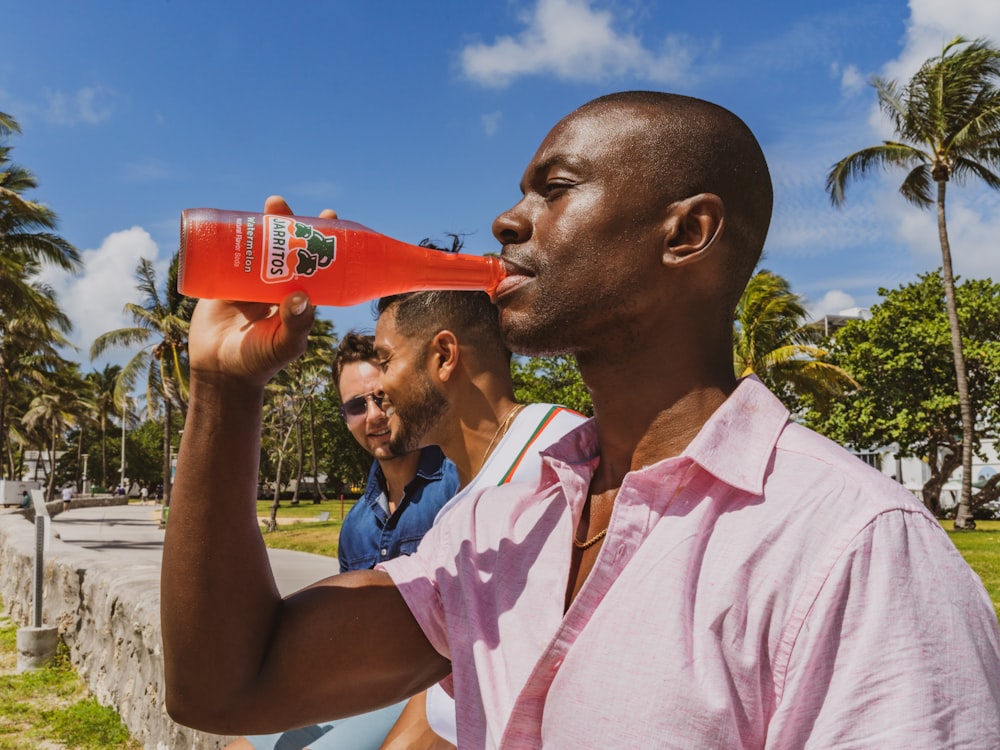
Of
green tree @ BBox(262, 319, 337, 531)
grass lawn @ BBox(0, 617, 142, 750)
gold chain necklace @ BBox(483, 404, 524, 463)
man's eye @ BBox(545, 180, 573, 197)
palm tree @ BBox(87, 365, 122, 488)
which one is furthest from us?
palm tree @ BBox(87, 365, 122, 488)

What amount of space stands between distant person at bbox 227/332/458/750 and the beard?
9 centimetres

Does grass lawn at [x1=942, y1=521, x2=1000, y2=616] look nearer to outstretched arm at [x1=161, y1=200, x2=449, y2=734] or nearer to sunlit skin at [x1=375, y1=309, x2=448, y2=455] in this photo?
sunlit skin at [x1=375, y1=309, x2=448, y2=455]

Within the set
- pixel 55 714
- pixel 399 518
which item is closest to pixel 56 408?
pixel 55 714

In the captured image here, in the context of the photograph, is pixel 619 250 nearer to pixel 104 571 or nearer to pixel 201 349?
pixel 201 349

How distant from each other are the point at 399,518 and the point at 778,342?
24250 millimetres

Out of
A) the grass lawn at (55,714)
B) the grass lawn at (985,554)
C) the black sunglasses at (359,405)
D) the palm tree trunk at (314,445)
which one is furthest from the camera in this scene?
the palm tree trunk at (314,445)

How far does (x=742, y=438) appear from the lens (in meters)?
1.39

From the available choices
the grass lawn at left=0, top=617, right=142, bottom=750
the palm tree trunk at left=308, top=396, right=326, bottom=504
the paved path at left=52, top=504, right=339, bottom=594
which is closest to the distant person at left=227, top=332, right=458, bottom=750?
the paved path at left=52, top=504, right=339, bottom=594

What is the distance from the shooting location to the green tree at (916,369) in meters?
28.7

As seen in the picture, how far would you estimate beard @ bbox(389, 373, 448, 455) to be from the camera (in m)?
3.30

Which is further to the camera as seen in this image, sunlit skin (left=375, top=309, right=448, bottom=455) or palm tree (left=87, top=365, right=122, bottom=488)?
palm tree (left=87, top=365, right=122, bottom=488)

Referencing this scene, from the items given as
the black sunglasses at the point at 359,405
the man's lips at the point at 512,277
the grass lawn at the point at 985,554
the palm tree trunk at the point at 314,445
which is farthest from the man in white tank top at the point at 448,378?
the palm tree trunk at the point at 314,445

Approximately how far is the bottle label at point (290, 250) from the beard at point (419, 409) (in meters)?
1.59

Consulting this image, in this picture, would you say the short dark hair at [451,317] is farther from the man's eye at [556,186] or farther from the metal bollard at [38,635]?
the metal bollard at [38,635]
